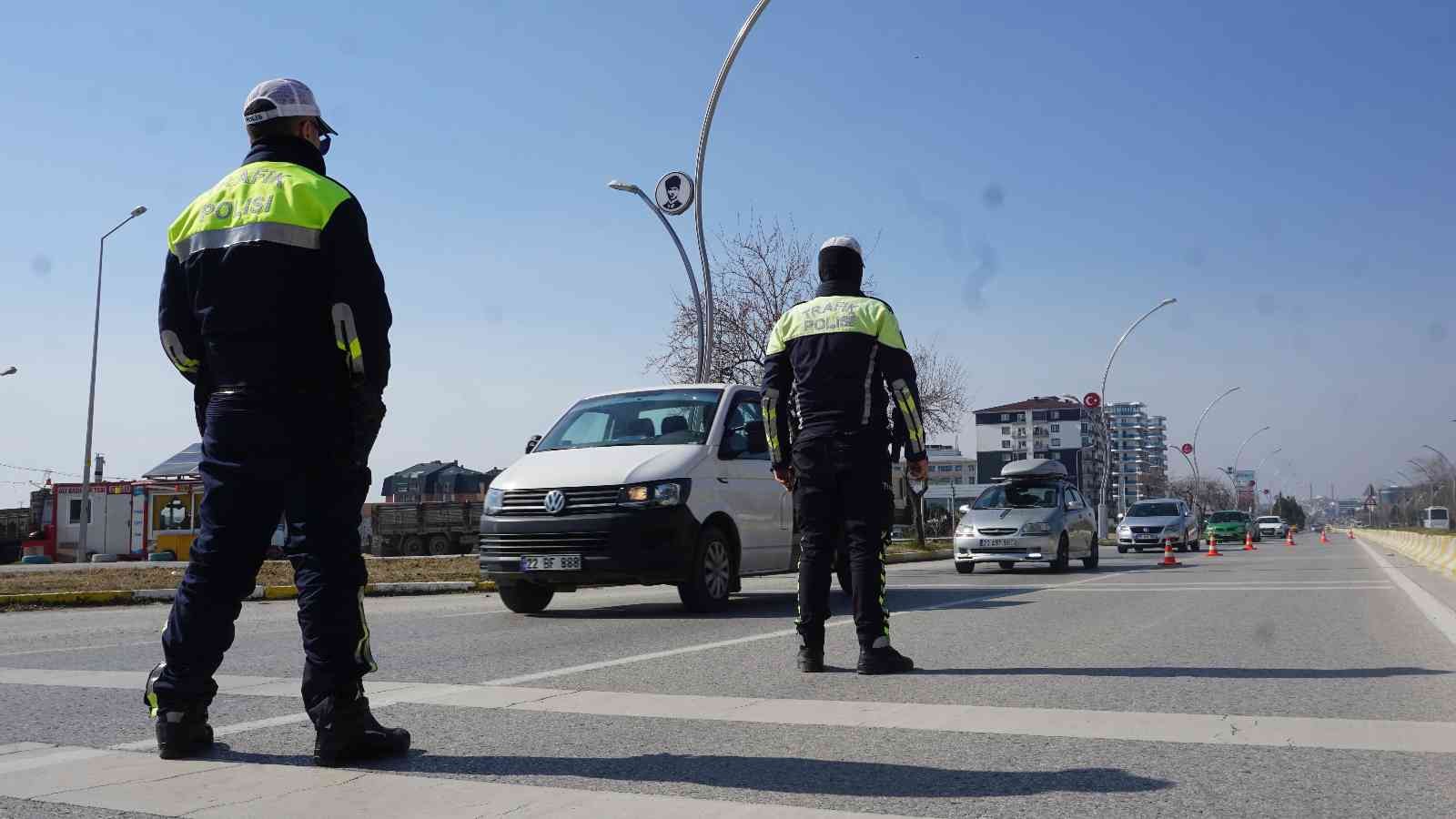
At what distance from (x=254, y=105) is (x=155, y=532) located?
34.7m

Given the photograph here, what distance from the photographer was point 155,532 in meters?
35.5

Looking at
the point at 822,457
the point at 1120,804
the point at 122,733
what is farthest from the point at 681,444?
the point at 1120,804

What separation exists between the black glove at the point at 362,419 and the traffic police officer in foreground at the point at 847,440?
2.77 m

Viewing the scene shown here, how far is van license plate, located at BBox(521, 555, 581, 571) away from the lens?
9.59m

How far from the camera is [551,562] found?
9.70m

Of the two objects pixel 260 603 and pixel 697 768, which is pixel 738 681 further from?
pixel 260 603

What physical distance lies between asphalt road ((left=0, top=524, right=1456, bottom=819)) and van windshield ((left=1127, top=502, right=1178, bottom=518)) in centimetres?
2505

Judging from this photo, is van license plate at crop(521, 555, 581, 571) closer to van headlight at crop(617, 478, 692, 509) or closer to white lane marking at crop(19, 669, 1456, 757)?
van headlight at crop(617, 478, 692, 509)

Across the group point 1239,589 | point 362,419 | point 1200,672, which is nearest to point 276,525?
point 362,419

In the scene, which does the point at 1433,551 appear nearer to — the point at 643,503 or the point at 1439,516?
the point at 643,503

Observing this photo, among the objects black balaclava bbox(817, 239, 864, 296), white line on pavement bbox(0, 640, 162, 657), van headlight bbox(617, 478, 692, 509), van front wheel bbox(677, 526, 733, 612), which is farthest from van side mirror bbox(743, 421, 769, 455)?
white line on pavement bbox(0, 640, 162, 657)

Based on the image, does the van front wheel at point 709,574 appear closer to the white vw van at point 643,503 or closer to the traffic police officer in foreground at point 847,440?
the white vw van at point 643,503

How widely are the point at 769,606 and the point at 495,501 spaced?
101 inches

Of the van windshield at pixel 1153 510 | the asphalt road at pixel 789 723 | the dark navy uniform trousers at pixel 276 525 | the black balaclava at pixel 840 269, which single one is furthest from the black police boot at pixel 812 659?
the van windshield at pixel 1153 510
